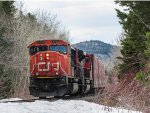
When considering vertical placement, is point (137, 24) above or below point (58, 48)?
above

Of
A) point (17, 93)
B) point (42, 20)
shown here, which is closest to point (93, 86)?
Result: point (17, 93)

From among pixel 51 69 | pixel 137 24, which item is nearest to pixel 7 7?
pixel 51 69

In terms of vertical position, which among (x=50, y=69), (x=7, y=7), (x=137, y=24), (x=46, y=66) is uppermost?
(x=7, y=7)

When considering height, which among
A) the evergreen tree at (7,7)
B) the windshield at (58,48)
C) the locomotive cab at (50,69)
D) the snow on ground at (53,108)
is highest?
the evergreen tree at (7,7)

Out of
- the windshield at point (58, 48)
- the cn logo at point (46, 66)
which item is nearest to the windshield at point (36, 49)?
the windshield at point (58, 48)

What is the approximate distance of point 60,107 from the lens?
13.9 m

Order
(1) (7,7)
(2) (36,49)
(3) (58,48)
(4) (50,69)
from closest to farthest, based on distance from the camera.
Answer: (4) (50,69) < (3) (58,48) < (2) (36,49) < (1) (7,7)

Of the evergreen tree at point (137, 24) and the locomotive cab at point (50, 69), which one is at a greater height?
the evergreen tree at point (137, 24)

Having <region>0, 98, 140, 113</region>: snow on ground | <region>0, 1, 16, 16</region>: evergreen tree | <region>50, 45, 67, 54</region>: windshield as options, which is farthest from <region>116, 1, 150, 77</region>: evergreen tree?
<region>0, 1, 16, 16</region>: evergreen tree

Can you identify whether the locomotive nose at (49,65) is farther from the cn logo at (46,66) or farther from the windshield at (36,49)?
the windshield at (36,49)

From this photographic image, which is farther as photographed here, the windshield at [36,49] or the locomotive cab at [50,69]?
the windshield at [36,49]

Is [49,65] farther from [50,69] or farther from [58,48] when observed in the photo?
[58,48]

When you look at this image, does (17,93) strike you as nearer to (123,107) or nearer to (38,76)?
(38,76)

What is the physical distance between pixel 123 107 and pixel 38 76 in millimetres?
6920
